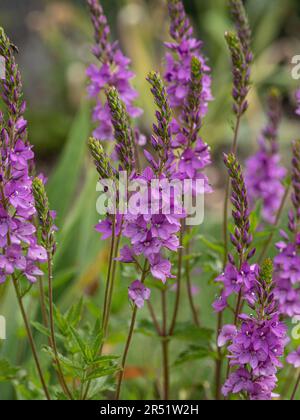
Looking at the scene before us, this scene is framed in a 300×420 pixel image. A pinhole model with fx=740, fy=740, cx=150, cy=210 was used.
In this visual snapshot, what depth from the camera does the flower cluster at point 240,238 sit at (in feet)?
6.52

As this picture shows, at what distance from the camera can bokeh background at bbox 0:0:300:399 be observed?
382 centimetres

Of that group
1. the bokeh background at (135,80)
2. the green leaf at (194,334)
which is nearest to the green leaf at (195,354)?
the green leaf at (194,334)

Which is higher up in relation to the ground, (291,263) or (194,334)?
(291,263)

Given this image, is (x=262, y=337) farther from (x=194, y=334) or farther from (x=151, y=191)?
(x=194, y=334)

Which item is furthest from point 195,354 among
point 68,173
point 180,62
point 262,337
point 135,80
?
point 135,80

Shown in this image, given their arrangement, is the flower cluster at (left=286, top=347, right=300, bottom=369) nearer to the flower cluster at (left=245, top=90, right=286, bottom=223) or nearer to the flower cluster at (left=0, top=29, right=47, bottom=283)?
the flower cluster at (left=0, top=29, right=47, bottom=283)

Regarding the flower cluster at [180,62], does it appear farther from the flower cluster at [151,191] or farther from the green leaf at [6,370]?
the green leaf at [6,370]

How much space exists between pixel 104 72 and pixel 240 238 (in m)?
0.88

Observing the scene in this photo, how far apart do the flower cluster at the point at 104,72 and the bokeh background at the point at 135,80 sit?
3.65 feet

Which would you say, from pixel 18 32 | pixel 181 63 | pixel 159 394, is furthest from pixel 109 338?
pixel 18 32

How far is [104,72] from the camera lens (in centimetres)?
258

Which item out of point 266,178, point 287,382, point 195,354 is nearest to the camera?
point 195,354

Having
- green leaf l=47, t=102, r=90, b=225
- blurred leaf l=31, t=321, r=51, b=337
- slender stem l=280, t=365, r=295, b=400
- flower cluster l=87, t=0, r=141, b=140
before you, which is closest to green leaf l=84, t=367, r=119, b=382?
blurred leaf l=31, t=321, r=51, b=337

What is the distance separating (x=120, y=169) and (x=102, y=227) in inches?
7.7
